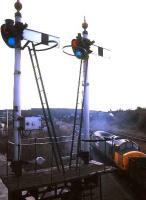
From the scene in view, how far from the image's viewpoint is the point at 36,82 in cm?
875

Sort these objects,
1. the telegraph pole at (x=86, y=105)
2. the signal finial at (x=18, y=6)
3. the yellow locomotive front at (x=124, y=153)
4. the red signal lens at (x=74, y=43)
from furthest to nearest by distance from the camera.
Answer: the yellow locomotive front at (x=124, y=153) < the telegraph pole at (x=86, y=105) < the red signal lens at (x=74, y=43) < the signal finial at (x=18, y=6)

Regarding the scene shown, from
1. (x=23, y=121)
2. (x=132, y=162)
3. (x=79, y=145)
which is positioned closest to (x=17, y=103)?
(x=23, y=121)

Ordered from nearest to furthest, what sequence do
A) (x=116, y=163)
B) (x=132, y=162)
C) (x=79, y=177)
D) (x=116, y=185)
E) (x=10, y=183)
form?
(x=10, y=183) < (x=79, y=177) < (x=132, y=162) < (x=116, y=185) < (x=116, y=163)

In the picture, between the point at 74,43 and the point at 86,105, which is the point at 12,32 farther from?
the point at 86,105

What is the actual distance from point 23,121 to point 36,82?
125cm

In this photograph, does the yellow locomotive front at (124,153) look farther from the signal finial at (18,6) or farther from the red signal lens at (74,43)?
the signal finial at (18,6)

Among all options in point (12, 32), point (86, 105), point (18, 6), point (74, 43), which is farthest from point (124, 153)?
point (18, 6)

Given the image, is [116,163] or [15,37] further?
[116,163]

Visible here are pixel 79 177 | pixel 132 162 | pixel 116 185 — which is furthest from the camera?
pixel 116 185

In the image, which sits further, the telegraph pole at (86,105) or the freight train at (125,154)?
the freight train at (125,154)

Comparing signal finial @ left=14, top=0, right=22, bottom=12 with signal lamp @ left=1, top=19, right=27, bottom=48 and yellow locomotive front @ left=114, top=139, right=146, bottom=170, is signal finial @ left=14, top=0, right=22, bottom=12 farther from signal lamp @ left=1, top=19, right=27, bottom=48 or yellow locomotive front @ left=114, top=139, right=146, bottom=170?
A: yellow locomotive front @ left=114, top=139, right=146, bottom=170

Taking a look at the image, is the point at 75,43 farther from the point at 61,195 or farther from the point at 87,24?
the point at 61,195

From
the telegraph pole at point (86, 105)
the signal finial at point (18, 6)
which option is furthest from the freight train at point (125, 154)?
the signal finial at point (18, 6)

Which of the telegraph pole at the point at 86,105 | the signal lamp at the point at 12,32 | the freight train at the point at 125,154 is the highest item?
the signal lamp at the point at 12,32
